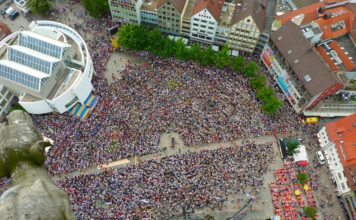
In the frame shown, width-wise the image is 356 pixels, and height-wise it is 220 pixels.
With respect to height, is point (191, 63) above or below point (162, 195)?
above

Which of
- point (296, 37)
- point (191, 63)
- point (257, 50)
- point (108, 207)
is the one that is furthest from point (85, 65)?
point (296, 37)

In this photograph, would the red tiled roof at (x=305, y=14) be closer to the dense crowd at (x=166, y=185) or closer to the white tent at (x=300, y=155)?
the white tent at (x=300, y=155)

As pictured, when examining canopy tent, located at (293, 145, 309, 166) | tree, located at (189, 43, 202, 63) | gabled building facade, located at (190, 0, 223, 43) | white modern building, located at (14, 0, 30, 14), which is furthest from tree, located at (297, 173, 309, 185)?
white modern building, located at (14, 0, 30, 14)

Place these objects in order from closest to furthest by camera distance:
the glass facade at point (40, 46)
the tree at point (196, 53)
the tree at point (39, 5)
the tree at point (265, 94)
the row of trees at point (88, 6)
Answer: the glass facade at point (40, 46), the tree at point (265, 94), the tree at point (196, 53), the row of trees at point (88, 6), the tree at point (39, 5)

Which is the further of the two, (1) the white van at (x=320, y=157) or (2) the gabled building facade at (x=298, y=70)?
(1) the white van at (x=320, y=157)

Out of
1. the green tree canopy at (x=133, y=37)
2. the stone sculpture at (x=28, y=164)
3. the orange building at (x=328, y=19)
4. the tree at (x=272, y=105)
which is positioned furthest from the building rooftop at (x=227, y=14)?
the stone sculpture at (x=28, y=164)

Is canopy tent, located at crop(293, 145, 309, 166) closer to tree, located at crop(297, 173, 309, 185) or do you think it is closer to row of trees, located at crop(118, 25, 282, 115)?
tree, located at crop(297, 173, 309, 185)

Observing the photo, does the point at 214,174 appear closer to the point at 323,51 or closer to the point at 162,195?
the point at 162,195
